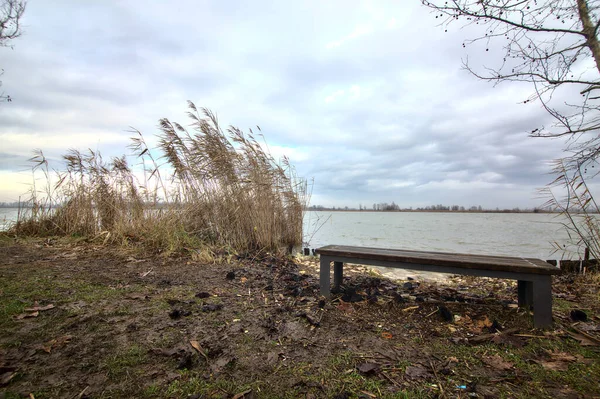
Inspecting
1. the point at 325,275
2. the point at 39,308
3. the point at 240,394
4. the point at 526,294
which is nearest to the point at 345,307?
the point at 325,275

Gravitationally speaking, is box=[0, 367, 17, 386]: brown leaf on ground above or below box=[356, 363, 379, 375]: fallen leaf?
above

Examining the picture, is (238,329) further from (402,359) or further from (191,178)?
(191,178)

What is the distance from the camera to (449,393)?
1455 mm

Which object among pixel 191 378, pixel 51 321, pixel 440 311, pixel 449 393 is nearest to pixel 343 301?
pixel 440 311

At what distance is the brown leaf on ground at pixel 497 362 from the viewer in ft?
5.46

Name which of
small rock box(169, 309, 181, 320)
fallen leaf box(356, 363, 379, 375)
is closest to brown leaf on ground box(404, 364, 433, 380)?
fallen leaf box(356, 363, 379, 375)

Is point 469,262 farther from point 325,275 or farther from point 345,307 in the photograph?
point 325,275

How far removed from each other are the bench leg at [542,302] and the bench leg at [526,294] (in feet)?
0.92

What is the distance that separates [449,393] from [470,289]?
2.44 metres

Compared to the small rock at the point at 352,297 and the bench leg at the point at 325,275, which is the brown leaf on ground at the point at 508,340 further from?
the bench leg at the point at 325,275

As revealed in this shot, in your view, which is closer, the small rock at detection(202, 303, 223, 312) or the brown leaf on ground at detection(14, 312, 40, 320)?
the brown leaf on ground at detection(14, 312, 40, 320)

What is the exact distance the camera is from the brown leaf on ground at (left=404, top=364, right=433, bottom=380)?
1.59 metres

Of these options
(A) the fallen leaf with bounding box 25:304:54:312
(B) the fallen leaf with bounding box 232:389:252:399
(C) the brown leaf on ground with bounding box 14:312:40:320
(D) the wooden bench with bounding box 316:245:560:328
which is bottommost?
(B) the fallen leaf with bounding box 232:389:252:399

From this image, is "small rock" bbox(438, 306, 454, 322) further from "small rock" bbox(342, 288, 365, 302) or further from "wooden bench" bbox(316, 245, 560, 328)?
"small rock" bbox(342, 288, 365, 302)
